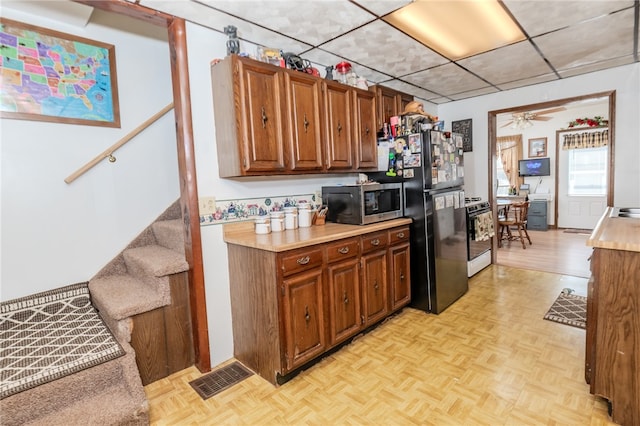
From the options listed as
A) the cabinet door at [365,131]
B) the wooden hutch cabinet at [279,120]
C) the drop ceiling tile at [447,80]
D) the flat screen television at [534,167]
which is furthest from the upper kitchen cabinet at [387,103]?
the flat screen television at [534,167]

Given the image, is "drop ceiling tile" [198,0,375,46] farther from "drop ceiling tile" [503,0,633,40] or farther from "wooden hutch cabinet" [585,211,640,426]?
"wooden hutch cabinet" [585,211,640,426]

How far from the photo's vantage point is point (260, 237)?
2209 millimetres

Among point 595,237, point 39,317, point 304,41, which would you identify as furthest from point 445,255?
point 39,317

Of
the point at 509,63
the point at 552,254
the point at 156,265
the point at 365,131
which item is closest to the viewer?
the point at 156,265

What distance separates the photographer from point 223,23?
213 cm

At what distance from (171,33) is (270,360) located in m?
2.18

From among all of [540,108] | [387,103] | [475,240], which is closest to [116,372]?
[387,103]

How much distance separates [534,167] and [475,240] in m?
4.68

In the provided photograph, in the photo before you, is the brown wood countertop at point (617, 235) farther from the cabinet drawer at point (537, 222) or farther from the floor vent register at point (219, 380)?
the cabinet drawer at point (537, 222)

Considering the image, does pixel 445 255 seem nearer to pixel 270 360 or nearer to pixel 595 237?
pixel 595 237

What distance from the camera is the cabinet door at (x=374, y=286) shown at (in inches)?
99.5

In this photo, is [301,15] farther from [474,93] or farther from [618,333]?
[474,93]

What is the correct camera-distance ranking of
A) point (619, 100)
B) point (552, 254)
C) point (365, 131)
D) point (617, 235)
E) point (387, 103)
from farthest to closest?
1. point (552, 254)
2. point (619, 100)
3. point (387, 103)
4. point (365, 131)
5. point (617, 235)

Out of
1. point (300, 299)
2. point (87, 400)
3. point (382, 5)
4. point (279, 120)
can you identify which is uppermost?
point (382, 5)
